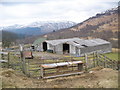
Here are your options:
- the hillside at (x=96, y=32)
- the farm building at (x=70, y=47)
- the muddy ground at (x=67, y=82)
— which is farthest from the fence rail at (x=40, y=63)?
the hillside at (x=96, y=32)

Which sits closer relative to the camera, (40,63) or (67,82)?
(67,82)

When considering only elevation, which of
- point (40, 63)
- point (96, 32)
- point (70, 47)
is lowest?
point (70, 47)

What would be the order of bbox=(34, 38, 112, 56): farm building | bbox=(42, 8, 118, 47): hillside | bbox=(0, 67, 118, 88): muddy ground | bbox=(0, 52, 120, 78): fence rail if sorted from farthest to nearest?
bbox=(42, 8, 118, 47): hillside → bbox=(34, 38, 112, 56): farm building → bbox=(0, 52, 120, 78): fence rail → bbox=(0, 67, 118, 88): muddy ground

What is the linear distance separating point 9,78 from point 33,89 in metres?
2.10

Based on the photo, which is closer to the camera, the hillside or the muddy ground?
the muddy ground

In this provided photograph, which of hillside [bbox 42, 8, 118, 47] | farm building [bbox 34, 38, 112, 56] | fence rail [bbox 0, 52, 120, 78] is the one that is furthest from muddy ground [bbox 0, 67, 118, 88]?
hillside [bbox 42, 8, 118, 47]

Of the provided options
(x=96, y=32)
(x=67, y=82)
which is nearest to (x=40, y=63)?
(x=67, y=82)

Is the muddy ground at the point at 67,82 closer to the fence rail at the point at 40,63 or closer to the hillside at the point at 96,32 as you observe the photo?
the fence rail at the point at 40,63

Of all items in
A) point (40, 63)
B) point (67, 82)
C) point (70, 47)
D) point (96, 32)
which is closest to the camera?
point (67, 82)

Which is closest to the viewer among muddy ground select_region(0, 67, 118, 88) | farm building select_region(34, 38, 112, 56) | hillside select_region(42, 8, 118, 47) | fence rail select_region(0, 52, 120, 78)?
muddy ground select_region(0, 67, 118, 88)

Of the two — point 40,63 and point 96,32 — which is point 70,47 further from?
point 96,32

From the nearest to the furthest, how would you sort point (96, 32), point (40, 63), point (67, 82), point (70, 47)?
point (67, 82)
point (40, 63)
point (70, 47)
point (96, 32)

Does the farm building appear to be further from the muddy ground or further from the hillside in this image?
the hillside

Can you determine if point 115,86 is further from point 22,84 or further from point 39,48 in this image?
point 39,48
